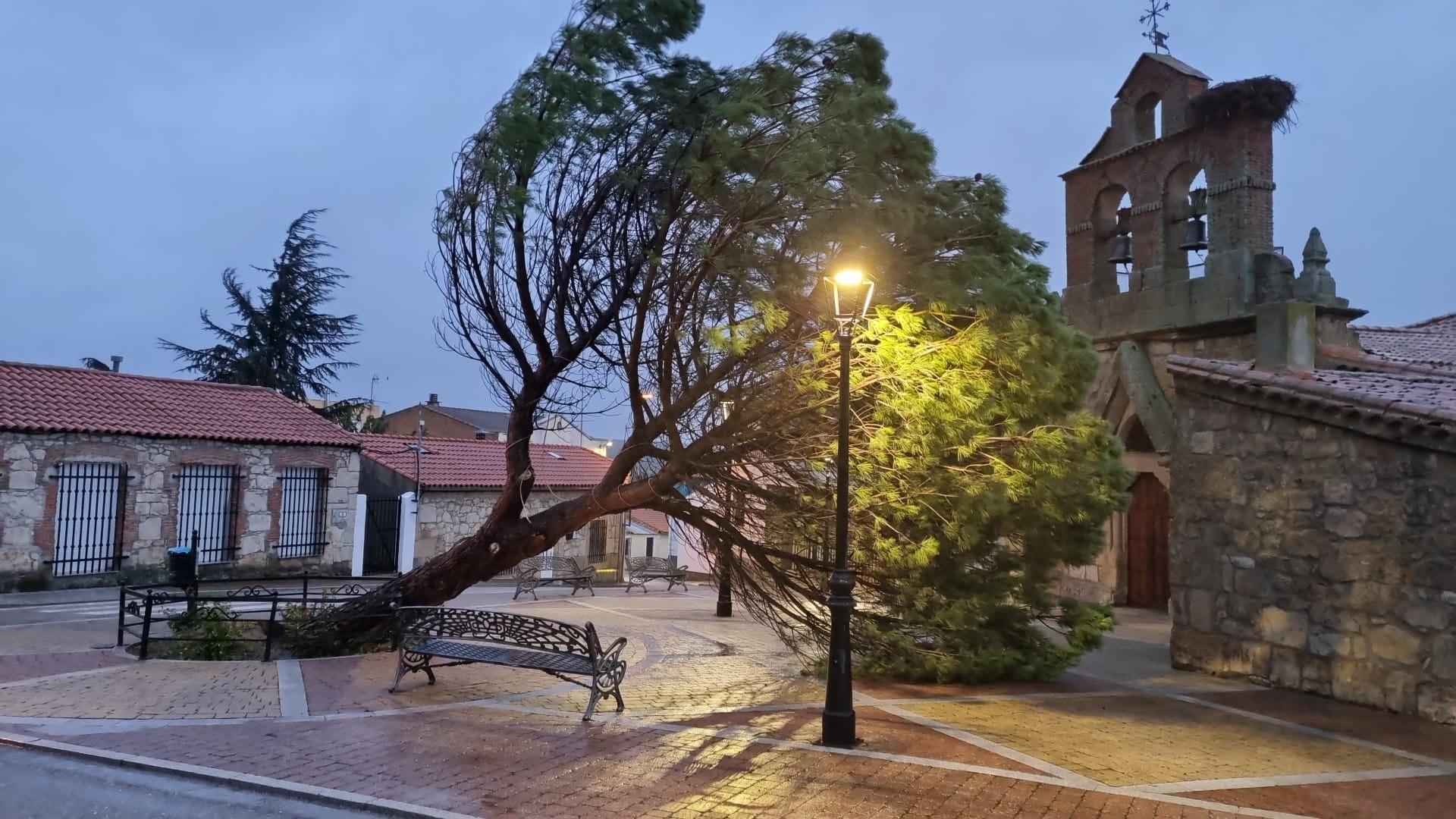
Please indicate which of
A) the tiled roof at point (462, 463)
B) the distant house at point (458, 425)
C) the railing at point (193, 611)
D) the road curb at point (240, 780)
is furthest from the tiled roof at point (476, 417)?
the road curb at point (240, 780)

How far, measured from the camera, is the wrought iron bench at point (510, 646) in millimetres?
7555

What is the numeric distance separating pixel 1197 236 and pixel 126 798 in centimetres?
1505

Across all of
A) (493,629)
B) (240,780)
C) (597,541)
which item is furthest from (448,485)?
(240,780)

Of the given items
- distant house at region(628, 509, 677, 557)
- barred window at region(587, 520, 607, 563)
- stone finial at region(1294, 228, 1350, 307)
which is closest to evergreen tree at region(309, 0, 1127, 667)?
stone finial at region(1294, 228, 1350, 307)

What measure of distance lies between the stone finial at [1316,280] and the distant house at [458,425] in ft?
71.9

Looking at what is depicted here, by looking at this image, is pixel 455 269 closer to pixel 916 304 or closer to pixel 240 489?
pixel 916 304

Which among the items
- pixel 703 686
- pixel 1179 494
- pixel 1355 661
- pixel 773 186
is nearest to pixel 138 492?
pixel 703 686

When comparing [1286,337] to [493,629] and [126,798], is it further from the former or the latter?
[126,798]

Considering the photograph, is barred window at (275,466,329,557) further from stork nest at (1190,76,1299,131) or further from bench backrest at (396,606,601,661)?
stork nest at (1190,76,1299,131)

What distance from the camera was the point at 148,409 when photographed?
17.3 metres

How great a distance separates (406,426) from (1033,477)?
39954mm

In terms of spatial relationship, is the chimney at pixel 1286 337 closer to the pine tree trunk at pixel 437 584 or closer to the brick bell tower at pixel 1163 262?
the brick bell tower at pixel 1163 262

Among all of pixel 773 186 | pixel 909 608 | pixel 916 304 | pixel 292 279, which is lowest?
pixel 909 608

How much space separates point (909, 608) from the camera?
8953 mm
